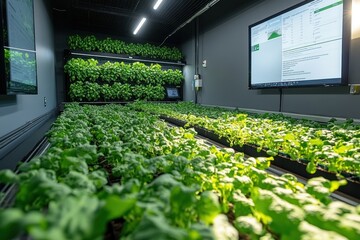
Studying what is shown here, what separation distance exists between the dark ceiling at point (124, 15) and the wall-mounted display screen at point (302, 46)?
1.60 m

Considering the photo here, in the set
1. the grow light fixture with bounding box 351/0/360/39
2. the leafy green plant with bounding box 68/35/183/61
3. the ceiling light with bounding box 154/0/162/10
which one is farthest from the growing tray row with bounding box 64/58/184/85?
the grow light fixture with bounding box 351/0/360/39

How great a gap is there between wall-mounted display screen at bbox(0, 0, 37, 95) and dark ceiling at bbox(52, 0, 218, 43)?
8.07 feet

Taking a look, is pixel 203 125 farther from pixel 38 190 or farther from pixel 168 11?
pixel 168 11

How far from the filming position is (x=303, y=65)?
9.72 feet

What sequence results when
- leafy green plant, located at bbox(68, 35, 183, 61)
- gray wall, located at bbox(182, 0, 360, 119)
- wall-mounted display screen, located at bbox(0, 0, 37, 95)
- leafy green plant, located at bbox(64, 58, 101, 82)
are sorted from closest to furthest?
wall-mounted display screen, located at bbox(0, 0, 37, 95) → gray wall, located at bbox(182, 0, 360, 119) → leafy green plant, located at bbox(64, 58, 101, 82) → leafy green plant, located at bbox(68, 35, 183, 61)

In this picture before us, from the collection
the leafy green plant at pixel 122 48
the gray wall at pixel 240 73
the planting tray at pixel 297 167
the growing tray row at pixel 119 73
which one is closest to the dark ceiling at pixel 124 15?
the leafy green plant at pixel 122 48

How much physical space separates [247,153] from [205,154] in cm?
66

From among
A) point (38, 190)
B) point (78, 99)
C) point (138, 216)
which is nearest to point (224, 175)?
point (138, 216)

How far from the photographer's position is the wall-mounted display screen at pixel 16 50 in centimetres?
171

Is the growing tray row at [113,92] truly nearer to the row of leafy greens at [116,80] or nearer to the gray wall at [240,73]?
the row of leafy greens at [116,80]

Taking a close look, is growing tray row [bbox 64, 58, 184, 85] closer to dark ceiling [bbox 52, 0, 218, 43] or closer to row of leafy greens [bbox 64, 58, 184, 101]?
row of leafy greens [bbox 64, 58, 184, 101]

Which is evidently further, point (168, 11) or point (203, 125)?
point (168, 11)

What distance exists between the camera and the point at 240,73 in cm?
441

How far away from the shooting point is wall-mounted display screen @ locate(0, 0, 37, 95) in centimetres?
171
